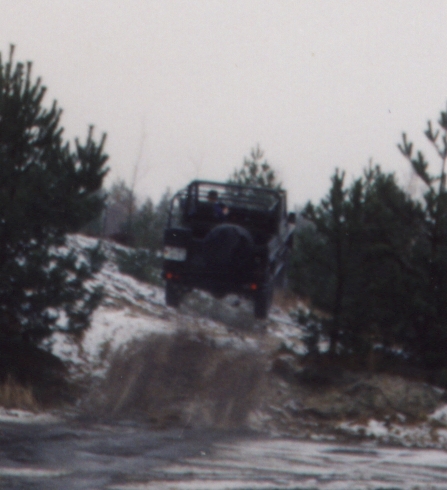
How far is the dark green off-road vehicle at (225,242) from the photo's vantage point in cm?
1259

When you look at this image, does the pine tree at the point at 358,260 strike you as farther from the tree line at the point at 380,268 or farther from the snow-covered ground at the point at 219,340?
the snow-covered ground at the point at 219,340

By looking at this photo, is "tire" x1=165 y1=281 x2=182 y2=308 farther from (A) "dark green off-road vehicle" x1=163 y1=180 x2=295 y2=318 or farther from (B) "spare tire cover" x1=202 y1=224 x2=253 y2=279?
(B) "spare tire cover" x1=202 y1=224 x2=253 y2=279

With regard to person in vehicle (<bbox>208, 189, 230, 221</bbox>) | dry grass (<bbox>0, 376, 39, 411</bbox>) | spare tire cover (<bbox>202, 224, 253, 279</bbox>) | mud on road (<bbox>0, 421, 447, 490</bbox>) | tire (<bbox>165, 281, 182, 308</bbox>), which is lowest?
mud on road (<bbox>0, 421, 447, 490</bbox>)

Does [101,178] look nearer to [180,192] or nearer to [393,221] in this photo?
[180,192]

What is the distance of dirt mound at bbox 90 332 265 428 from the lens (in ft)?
33.2

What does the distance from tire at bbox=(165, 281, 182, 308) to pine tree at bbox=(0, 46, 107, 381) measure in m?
3.46

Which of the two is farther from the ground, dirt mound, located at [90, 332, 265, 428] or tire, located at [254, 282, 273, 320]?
tire, located at [254, 282, 273, 320]

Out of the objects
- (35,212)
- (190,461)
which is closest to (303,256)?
(35,212)

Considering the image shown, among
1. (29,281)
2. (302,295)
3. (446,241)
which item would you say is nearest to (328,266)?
(302,295)

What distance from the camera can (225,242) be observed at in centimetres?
1243

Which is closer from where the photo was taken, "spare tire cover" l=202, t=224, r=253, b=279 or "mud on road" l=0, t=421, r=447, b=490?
"mud on road" l=0, t=421, r=447, b=490

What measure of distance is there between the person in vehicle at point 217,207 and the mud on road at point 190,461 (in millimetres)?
5536

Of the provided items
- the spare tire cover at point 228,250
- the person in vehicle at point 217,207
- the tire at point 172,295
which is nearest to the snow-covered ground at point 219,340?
the tire at point 172,295

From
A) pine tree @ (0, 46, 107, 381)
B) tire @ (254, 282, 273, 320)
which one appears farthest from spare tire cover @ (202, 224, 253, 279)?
pine tree @ (0, 46, 107, 381)
